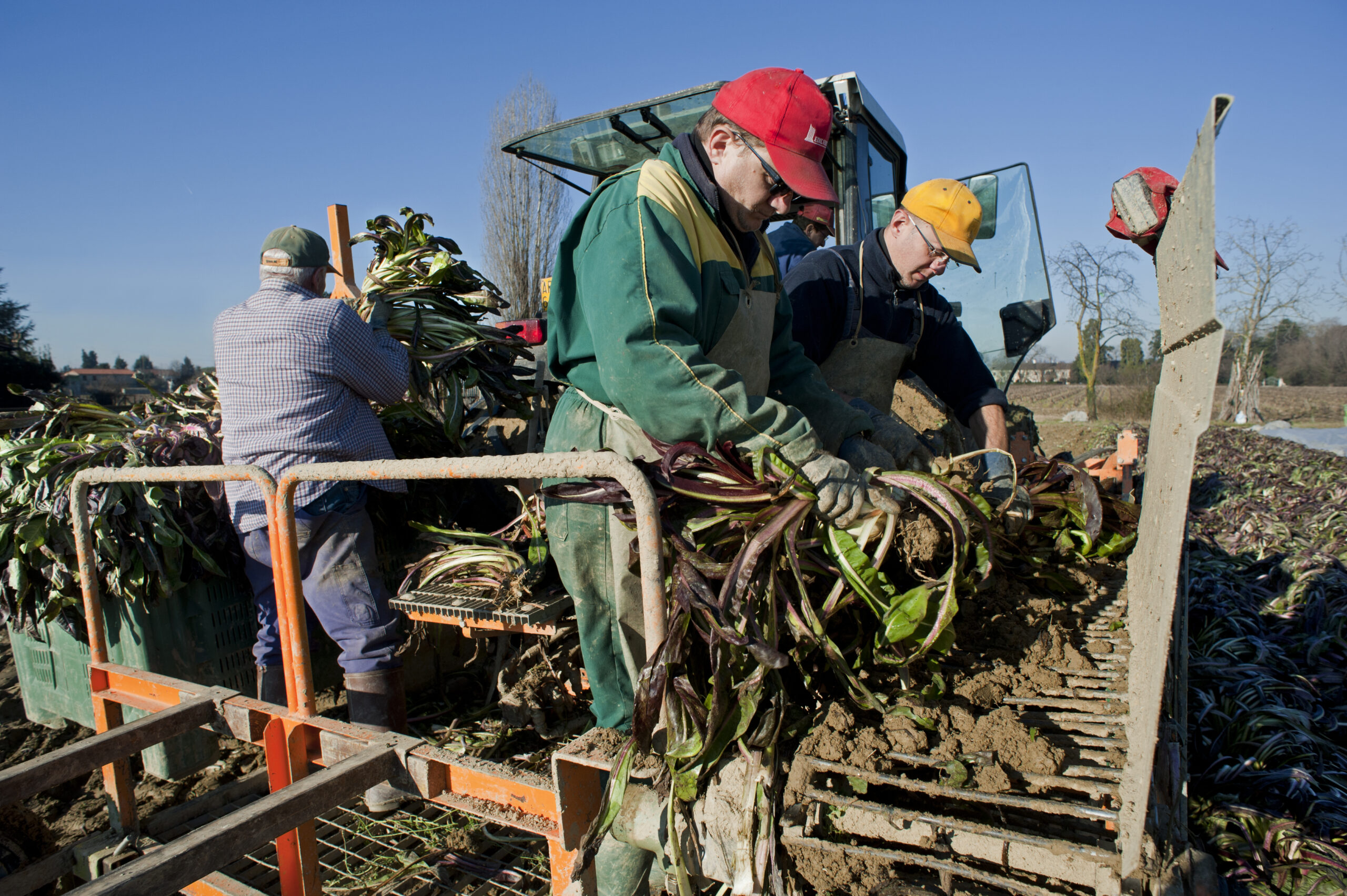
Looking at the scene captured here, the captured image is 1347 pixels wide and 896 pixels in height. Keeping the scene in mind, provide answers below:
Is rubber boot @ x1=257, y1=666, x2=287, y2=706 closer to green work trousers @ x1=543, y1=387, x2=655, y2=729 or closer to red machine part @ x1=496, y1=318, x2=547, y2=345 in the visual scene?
green work trousers @ x1=543, y1=387, x2=655, y2=729

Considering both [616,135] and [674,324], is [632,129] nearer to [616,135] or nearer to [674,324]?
[616,135]

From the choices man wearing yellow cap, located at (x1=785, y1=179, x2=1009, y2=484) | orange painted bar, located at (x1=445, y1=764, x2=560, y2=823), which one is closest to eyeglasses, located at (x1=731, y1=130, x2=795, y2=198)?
man wearing yellow cap, located at (x1=785, y1=179, x2=1009, y2=484)

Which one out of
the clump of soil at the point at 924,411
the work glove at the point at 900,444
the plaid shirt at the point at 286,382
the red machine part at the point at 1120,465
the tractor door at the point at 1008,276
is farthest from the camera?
the red machine part at the point at 1120,465

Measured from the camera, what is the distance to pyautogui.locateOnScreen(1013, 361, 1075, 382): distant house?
52.3 m

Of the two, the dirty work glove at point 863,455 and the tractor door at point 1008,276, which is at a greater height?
the tractor door at point 1008,276

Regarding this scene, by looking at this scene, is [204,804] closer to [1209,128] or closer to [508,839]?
[508,839]

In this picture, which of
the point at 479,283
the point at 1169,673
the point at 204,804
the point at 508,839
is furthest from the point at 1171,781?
the point at 479,283

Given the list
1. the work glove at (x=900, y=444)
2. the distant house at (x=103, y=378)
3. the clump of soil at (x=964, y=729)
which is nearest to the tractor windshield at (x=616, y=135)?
the work glove at (x=900, y=444)

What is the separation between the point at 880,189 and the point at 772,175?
12.4 feet

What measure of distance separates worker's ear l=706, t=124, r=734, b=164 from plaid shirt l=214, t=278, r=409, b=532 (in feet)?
5.61

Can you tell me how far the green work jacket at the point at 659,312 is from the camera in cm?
186

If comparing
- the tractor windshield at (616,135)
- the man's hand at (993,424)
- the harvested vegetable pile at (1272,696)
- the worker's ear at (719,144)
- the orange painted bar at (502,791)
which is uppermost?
the tractor windshield at (616,135)

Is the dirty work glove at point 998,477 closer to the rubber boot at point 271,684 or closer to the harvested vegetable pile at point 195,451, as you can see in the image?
the harvested vegetable pile at point 195,451

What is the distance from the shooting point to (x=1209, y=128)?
1.12 m
